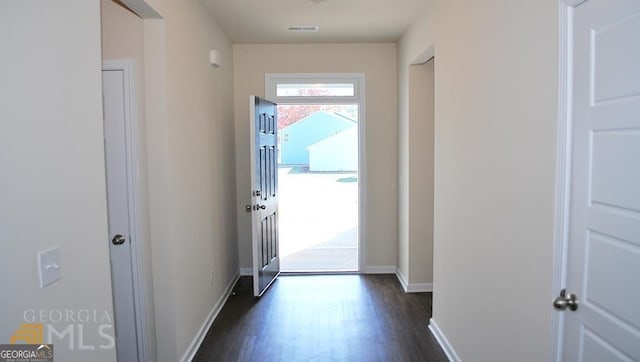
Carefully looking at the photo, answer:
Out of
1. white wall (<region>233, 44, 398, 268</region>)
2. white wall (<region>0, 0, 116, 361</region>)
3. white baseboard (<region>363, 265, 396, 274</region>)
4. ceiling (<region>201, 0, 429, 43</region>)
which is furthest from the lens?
white baseboard (<region>363, 265, 396, 274</region>)

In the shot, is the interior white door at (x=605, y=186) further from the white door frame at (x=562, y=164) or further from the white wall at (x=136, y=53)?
the white wall at (x=136, y=53)

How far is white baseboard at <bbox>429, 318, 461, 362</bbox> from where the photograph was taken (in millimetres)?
2805

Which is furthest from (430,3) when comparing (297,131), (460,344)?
(297,131)

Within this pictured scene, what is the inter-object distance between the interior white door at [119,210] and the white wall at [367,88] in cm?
232

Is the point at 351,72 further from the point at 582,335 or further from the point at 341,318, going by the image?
the point at 582,335

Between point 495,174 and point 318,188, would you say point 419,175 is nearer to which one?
point 495,174

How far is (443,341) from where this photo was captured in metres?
3.04

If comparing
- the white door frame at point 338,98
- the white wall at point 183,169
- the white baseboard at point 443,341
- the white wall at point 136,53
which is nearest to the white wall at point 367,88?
the white door frame at point 338,98

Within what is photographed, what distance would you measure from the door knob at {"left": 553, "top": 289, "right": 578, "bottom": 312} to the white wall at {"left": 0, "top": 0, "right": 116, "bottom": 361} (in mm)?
1762

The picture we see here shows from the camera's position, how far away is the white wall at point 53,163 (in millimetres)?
1187

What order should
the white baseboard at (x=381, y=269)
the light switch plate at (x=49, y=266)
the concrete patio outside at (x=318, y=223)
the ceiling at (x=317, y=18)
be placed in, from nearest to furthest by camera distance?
1. the light switch plate at (x=49, y=266)
2. the ceiling at (x=317, y=18)
3. the white baseboard at (x=381, y=269)
4. the concrete patio outside at (x=318, y=223)

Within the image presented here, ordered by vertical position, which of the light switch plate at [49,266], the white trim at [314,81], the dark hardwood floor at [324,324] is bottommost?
the dark hardwood floor at [324,324]

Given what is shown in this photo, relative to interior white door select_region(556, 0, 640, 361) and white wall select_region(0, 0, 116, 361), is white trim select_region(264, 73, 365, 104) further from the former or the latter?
interior white door select_region(556, 0, 640, 361)

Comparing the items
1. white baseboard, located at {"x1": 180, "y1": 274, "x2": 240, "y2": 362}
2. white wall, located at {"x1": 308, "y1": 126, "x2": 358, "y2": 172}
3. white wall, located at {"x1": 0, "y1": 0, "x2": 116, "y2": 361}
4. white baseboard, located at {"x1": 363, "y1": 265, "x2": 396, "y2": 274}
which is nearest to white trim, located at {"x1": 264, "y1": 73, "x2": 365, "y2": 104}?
white baseboard, located at {"x1": 363, "y1": 265, "x2": 396, "y2": 274}
